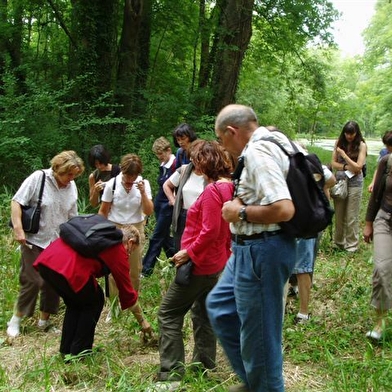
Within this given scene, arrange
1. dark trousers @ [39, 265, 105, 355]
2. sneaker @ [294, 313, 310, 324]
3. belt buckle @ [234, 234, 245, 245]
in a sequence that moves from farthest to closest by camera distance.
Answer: sneaker @ [294, 313, 310, 324], dark trousers @ [39, 265, 105, 355], belt buckle @ [234, 234, 245, 245]

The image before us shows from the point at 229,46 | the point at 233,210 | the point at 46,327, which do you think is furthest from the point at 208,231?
the point at 229,46

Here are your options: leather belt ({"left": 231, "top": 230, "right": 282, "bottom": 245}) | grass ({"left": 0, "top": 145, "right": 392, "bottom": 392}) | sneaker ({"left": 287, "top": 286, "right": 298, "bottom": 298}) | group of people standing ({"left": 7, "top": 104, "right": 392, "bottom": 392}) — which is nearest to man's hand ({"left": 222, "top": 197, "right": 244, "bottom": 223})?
group of people standing ({"left": 7, "top": 104, "right": 392, "bottom": 392})

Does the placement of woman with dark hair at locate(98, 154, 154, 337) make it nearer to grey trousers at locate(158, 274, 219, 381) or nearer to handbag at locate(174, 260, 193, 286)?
grey trousers at locate(158, 274, 219, 381)

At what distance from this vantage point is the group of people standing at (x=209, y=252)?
2471 millimetres

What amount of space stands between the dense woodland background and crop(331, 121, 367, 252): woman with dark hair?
11.1ft

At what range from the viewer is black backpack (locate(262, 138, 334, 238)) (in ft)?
7.90

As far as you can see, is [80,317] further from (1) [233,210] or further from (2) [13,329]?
(1) [233,210]

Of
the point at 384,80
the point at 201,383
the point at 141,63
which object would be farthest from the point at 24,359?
the point at 384,80

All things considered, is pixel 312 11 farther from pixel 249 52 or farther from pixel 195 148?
pixel 195 148

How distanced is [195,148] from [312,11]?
450 inches

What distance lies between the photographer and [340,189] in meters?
6.66

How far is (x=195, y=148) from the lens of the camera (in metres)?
3.57

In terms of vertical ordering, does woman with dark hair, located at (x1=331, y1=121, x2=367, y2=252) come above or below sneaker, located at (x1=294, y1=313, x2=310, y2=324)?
above

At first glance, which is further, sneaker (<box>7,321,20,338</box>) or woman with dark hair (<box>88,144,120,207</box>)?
woman with dark hair (<box>88,144,120,207</box>)
